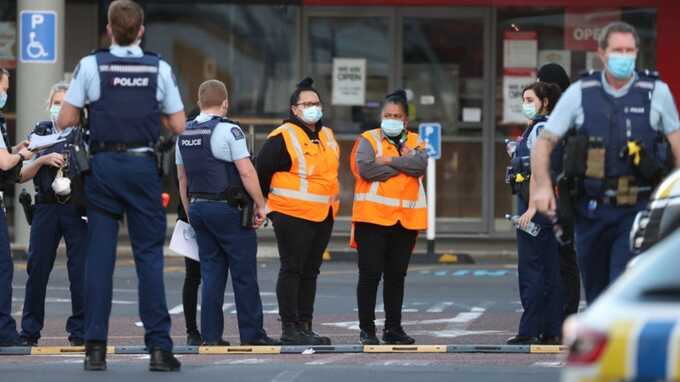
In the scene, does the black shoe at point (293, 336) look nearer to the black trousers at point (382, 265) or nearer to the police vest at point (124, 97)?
the black trousers at point (382, 265)

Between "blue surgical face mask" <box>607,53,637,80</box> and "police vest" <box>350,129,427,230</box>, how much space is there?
12.0ft

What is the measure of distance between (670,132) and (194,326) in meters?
4.69

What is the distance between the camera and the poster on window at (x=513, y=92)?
22219 millimetres

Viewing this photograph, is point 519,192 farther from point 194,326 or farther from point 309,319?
point 194,326

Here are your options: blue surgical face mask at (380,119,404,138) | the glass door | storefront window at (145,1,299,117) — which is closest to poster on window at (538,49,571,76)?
the glass door

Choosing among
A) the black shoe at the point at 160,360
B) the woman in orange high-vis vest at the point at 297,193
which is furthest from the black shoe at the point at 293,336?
the black shoe at the point at 160,360

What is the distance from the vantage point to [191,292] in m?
12.2

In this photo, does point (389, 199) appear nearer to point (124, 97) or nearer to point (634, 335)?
point (124, 97)

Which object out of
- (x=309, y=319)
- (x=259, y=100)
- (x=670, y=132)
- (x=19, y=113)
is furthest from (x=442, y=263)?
(x=670, y=132)

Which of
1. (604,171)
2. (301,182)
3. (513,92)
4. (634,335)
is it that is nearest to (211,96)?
(301,182)

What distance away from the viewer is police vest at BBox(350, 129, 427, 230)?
11.9 m

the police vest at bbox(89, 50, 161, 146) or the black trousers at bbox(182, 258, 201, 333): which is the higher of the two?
the police vest at bbox(89, 50, 161, 146)

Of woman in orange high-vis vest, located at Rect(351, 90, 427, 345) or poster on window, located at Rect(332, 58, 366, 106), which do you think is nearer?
woman in orange high-vis vest, located at Rect(351, 90, 427, 345)

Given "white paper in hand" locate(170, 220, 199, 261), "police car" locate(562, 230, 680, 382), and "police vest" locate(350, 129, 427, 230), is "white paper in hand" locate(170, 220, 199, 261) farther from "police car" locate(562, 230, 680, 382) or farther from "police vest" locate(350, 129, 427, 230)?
"police car" locate(562, 230, 680, 382)
